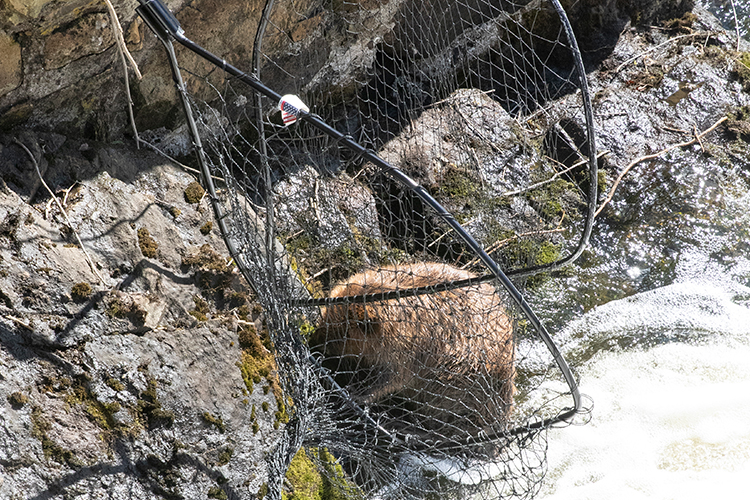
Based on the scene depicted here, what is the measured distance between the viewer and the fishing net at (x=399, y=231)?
95.0 inches

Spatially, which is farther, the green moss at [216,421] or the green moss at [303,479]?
the green moss at [303,479]

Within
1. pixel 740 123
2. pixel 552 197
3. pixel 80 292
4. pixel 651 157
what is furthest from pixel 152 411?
pixel 740 123

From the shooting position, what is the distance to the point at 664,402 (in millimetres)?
3553

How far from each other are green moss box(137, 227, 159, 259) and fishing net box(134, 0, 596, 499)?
0.99 ft

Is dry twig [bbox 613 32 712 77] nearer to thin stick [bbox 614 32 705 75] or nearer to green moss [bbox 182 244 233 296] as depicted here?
thin stick [bbox 614 32 705 75]

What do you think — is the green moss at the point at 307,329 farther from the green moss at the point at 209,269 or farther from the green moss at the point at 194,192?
the green moss at the point at 194,192

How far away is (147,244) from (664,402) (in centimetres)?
300

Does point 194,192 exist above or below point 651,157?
above

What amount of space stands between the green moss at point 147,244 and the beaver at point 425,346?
78cm

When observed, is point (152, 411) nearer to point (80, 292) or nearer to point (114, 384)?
point (114, 384)

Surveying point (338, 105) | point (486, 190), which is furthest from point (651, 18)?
point (338, 105)

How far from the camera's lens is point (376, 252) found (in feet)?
9.75

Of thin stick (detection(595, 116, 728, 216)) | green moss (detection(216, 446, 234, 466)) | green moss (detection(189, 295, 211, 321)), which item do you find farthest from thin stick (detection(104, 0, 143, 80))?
thin stick (detection(595, 116, 728, 216))

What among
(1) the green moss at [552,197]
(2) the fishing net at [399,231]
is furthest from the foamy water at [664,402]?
(1) the green moss at [552,197]
